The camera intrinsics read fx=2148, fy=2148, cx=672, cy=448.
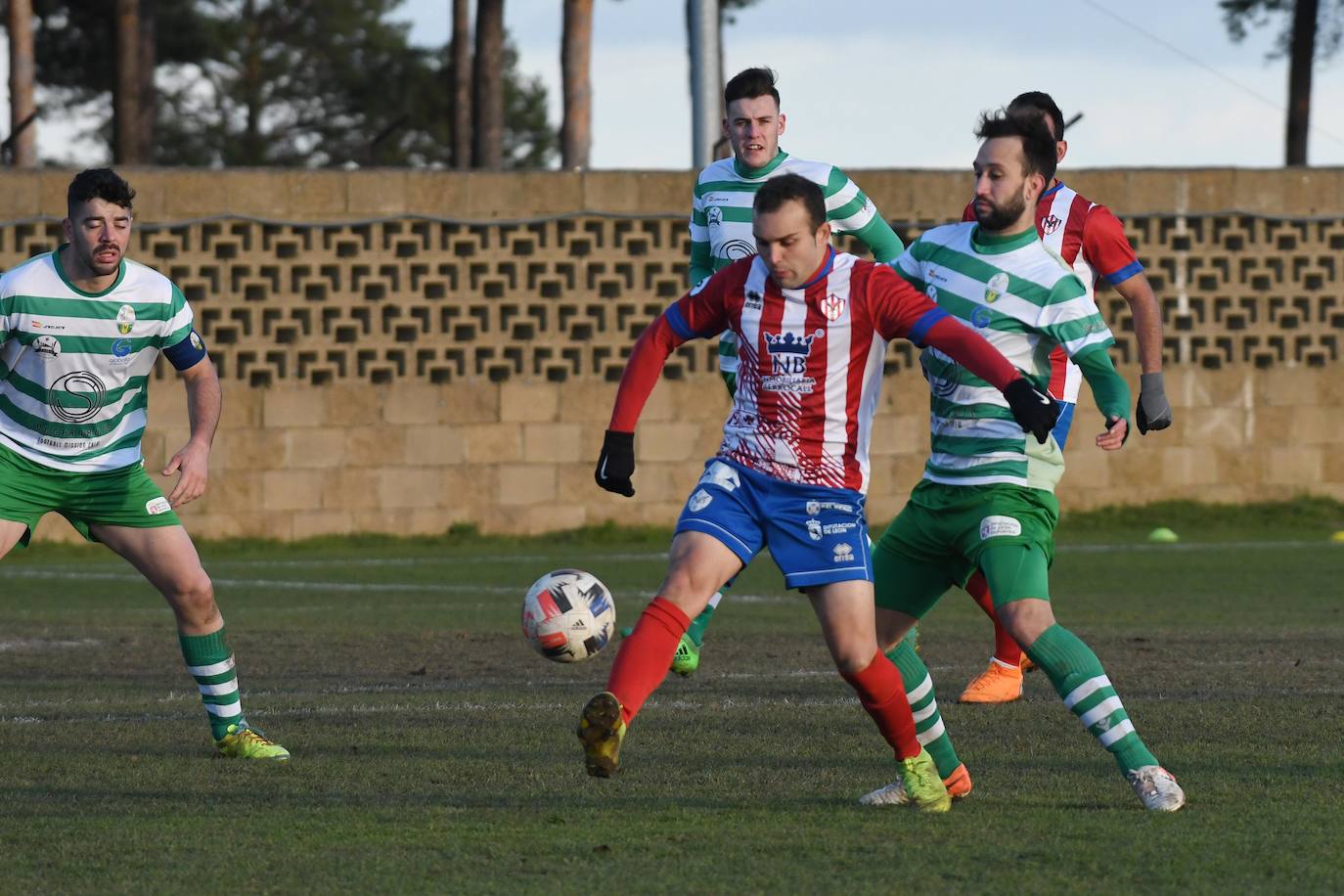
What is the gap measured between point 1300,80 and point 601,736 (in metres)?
24.1

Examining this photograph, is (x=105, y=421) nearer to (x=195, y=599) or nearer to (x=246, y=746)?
(x=195, y=599)

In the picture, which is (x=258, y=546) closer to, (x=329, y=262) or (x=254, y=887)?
(x=329, y=262)

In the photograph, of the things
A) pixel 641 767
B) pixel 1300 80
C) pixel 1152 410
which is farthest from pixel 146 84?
pixel 641 767

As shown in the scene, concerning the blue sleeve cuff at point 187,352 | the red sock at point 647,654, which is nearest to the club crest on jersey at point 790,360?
the red sock at point 647,654

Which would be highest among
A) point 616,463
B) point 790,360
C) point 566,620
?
point 790,360

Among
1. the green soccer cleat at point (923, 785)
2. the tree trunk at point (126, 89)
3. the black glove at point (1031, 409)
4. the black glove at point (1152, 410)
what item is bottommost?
the green soccer cleat at point (923, 785)

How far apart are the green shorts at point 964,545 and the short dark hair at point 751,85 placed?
8.65 feet

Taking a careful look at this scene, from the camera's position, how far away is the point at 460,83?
32000 mm

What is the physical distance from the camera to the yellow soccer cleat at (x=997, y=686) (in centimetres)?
844

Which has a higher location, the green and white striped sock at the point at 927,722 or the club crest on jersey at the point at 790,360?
the club crest on jersey at the point at 790,360

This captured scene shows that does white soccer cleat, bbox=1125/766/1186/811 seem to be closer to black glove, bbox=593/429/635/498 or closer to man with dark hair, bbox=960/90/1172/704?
black glove, bbox=593/429/635/498

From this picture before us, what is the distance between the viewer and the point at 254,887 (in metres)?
5.02

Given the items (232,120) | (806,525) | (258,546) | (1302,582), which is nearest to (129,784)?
(806,525)

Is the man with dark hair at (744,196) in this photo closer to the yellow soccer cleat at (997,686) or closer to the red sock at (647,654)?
the yellow soccer cleat at (997,686)
